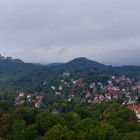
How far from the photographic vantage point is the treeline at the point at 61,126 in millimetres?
47281

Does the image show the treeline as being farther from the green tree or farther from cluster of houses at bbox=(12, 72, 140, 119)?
cluster of houses at bbox=(12, 72, 140, 119)

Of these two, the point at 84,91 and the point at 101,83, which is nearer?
the point at 84,91

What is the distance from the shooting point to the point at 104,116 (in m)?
65.0

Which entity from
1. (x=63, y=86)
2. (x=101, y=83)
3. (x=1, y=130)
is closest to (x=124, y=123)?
(x=1, y=130)

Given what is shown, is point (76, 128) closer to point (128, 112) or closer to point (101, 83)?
point (128, 112)

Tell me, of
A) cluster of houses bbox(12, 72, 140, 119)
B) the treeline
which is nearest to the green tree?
the treeline

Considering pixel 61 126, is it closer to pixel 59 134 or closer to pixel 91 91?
pixel 59 134

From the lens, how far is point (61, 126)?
48750mm

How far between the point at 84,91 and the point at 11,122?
325ft

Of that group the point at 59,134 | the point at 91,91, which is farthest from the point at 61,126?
the point at 91,91

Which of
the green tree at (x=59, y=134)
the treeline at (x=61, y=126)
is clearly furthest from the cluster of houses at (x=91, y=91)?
the green tree at (x=59, y=134)

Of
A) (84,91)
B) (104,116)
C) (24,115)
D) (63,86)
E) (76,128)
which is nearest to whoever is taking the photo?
(76,128)

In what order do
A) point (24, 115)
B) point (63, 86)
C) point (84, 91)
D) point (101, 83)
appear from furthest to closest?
point (101, 83) < point (63, 86) < point (84, 91) < point (24, 115)

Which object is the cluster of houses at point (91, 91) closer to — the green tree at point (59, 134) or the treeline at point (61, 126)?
the treeline at point (61, 126)
